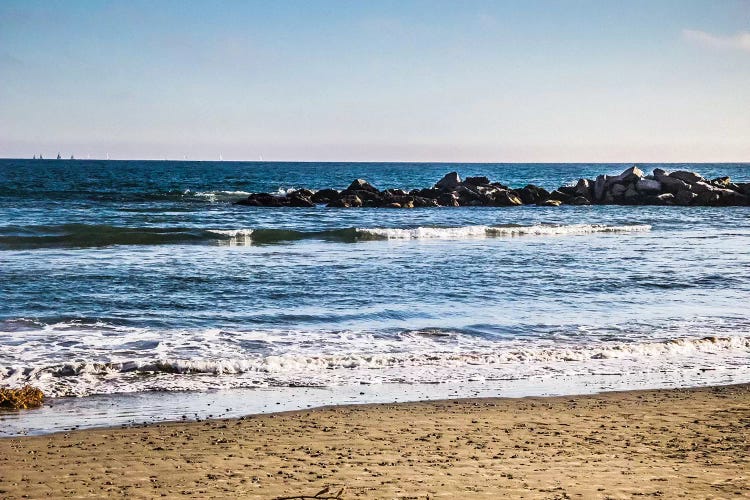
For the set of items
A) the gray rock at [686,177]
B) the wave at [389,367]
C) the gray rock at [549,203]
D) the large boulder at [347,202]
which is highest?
the gray rock at [686,177]

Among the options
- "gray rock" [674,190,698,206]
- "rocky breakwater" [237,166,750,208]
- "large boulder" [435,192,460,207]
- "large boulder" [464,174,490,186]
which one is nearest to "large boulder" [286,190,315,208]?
"rocky breakwater" [237,166,750,208]

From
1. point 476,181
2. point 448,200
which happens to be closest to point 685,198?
point 476,181

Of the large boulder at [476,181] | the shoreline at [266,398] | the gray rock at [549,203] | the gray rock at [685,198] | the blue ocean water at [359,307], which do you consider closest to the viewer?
the shoreline at [266,398]

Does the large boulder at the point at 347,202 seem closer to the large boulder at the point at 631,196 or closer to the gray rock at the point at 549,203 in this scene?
the gray rock at the point at 549,203

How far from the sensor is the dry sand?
6.19 metres

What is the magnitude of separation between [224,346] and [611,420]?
19.3ft

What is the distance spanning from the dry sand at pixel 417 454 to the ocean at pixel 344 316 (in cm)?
92

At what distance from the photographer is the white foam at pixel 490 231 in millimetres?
31812

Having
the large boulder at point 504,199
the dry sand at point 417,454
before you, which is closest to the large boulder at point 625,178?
the large boulder at point 504,199

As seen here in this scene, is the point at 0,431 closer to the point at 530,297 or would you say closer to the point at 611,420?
the point at 611,420

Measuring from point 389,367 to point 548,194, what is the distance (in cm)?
4253

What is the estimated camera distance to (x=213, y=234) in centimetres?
2998

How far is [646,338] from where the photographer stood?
42.8 ft

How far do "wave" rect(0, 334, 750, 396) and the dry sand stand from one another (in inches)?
67.9
